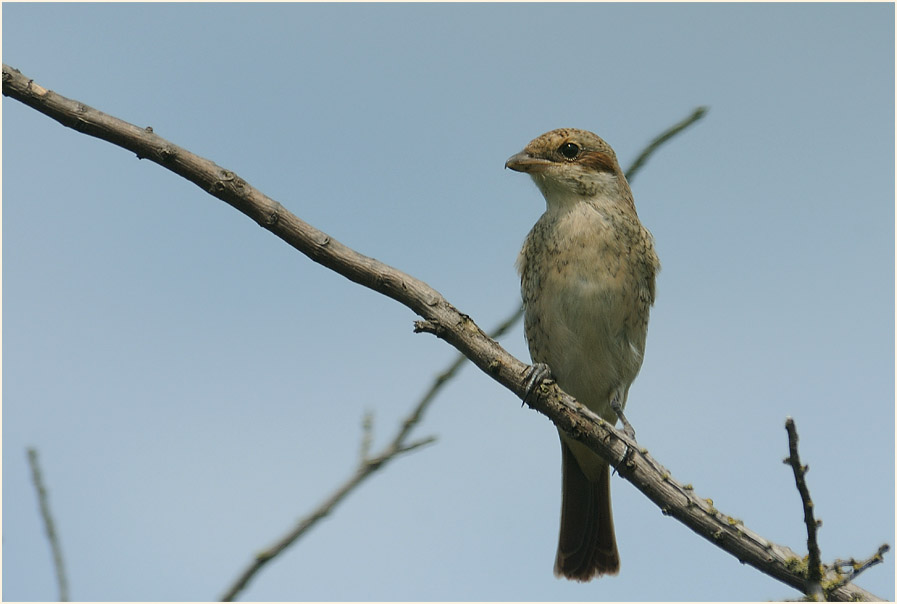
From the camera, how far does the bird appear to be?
17.6 ft

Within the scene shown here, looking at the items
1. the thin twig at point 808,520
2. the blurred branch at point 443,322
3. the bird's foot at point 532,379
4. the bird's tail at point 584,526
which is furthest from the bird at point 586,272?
the thin twig at point 808,520

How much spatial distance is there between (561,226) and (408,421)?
258 centimetres

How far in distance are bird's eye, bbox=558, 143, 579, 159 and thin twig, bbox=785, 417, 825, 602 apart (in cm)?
314

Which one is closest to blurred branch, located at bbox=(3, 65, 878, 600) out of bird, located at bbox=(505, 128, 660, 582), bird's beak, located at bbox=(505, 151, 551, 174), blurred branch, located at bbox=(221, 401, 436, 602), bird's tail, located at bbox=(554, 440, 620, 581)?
blurred branch, located at bbox=(221, 401, 436, 602)

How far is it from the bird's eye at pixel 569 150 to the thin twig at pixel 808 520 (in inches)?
124

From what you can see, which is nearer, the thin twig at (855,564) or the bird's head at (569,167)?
the thin twig at (855,564)

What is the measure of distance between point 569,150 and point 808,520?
320 cm

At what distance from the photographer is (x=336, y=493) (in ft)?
9.24

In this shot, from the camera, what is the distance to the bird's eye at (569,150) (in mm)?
5688

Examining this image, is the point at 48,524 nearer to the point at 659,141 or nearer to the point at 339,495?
the point at 339,495

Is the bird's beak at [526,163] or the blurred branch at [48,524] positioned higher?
the bird's beak at [526,163]

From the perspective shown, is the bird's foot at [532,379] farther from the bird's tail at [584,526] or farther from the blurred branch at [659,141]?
the bird's tail at [584,526]

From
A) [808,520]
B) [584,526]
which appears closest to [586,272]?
[584,526]

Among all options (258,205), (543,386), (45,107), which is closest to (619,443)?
(543,386)
